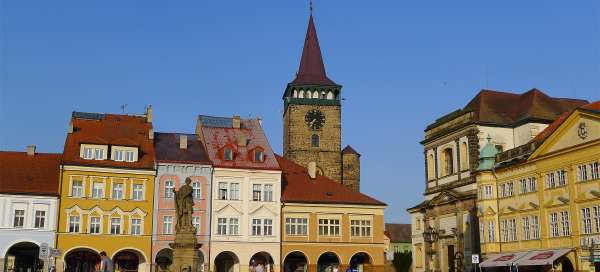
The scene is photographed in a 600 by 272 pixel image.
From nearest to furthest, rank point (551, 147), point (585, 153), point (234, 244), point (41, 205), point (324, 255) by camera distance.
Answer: point (585, 153) < point (551, 147) < point (41, 205) < point (234, 244) < point (324, 255)

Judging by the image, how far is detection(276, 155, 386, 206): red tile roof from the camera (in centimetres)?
6106

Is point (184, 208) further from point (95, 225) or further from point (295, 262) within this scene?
point (295, 262)

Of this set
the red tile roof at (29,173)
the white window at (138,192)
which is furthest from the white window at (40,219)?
the white window at (138,192)

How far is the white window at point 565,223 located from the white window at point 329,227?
2022 centimetres

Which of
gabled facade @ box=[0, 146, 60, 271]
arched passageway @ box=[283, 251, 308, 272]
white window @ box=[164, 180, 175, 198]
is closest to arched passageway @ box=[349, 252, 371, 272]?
arched passageway @ box=[283, 251, 308, 272]

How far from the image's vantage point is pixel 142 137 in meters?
60.3

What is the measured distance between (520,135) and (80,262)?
3421cm

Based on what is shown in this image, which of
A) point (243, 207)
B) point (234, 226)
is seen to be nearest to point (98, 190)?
point (234, 226)

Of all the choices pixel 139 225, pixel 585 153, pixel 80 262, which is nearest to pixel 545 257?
pixel 585 153

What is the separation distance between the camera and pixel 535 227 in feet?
158

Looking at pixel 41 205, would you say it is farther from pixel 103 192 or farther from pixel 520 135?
pixel 520 135

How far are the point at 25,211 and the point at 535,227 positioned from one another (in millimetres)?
34706

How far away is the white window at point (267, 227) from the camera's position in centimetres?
5934

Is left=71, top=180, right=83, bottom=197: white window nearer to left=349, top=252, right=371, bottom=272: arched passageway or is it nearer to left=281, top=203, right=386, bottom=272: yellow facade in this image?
left=281, top=203, right=386, bottom=272: yellow facade
